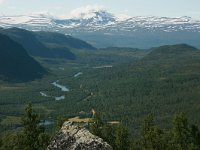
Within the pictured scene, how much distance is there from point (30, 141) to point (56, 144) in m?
45.8

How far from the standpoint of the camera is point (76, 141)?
4781 cm

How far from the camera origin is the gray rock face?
47062mm

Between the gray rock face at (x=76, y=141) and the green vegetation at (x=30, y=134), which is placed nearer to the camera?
the gray rock face at (x=76, y=141)

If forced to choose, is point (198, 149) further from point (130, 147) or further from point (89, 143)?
point (89, 143)

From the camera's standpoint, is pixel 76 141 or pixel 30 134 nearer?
pixel 76 141

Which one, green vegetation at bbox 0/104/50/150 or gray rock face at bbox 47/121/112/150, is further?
green vegetation at bbox 0/104/50/150

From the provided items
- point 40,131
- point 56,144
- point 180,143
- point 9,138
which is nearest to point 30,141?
point 40,131

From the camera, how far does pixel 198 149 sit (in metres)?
99.1

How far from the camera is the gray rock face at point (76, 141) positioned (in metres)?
47.1

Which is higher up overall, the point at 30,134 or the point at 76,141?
the point at 76,141

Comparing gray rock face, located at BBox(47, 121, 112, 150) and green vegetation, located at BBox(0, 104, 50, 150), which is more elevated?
gray rock face, located at BBox(47, 121, 112, 150)

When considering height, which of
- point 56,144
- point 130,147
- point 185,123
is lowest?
point 130,147

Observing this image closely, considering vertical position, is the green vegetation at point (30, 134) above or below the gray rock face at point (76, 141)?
below

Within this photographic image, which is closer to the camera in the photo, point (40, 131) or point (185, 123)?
point (40, 131)
